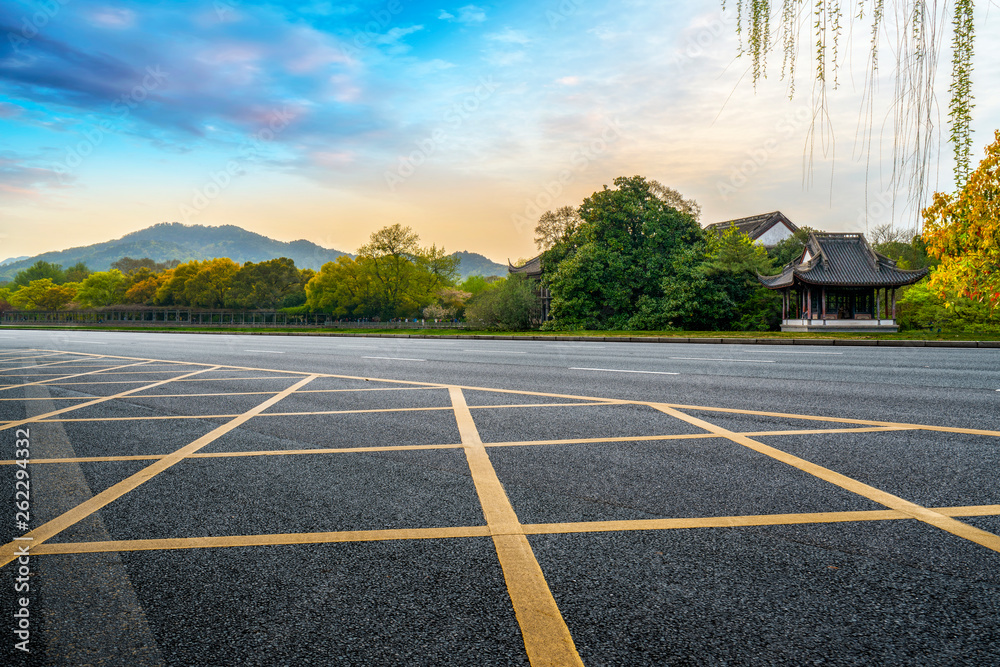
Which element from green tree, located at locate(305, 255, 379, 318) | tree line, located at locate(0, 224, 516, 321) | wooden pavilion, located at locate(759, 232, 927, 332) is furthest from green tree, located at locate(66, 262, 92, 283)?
wooden pavilion, located at locate(759, 232, 927, 332)

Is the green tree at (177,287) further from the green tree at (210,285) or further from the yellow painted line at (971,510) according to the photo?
the yellow painted line at (971,510)

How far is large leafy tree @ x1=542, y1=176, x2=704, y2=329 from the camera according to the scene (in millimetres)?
31391

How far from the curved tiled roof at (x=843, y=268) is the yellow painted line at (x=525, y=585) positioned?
3075 cm

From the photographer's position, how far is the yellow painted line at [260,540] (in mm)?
2742

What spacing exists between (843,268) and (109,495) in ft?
114

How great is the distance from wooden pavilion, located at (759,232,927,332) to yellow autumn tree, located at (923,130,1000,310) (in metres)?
15.2

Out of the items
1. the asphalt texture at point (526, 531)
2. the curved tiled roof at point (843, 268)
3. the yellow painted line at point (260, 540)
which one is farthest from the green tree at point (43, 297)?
the yellow painted line at point (260, 540)

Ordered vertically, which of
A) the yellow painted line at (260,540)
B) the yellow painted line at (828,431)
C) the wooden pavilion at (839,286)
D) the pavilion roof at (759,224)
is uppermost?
the pavilion roof at (759,224)

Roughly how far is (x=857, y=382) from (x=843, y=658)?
7565mm

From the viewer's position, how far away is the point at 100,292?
88.8 metres

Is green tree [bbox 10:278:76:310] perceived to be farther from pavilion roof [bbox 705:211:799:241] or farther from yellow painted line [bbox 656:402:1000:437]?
yellow painted line [bbox 656:402:1000:437]

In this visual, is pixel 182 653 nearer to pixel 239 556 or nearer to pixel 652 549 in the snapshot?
pixel 239 556

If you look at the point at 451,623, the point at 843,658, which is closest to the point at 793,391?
the point at 843,658

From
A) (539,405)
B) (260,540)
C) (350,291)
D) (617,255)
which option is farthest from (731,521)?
(350,291)
